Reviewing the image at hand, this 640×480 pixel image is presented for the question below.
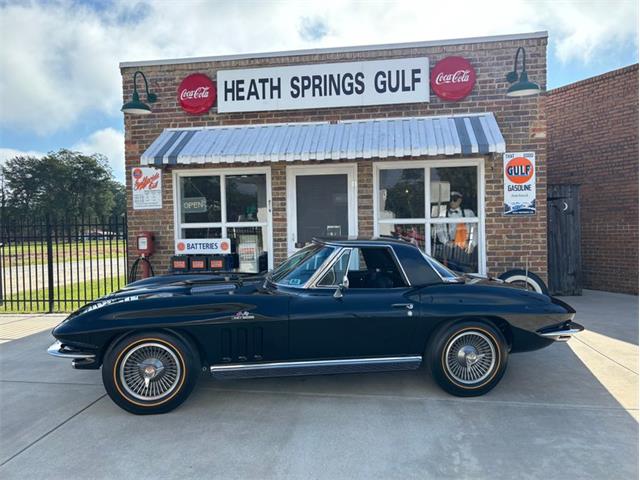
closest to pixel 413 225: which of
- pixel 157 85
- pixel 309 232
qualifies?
pixel 309 232

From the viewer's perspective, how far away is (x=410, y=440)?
127 inches

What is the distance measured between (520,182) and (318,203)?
3.37m

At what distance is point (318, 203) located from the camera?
25.4 feet

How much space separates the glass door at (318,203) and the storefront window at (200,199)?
54.6 inches

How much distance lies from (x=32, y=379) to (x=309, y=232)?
4.55 m

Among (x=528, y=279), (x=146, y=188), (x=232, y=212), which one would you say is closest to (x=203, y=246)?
(x=232, y=212)

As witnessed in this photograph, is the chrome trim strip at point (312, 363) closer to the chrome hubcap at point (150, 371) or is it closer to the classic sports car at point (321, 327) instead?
the classic sports car at point (321, 327)

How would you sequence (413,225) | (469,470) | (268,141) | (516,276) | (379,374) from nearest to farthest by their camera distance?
1. (469,470)
2. (379,374)
3. (516,276)
4. (268,141)
5. (413,225)

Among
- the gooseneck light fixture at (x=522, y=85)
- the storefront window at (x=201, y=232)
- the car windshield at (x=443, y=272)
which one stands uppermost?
the gooseneck light fixture at (x=522, y=85)

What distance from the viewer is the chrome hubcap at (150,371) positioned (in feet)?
12.2

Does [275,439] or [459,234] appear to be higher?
[459,234]

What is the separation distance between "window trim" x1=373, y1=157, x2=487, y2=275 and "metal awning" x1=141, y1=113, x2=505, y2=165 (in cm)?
66

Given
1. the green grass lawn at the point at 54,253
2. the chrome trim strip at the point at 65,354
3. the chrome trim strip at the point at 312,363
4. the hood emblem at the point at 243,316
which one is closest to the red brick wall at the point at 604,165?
the chrome trim strip at the point at 312,363

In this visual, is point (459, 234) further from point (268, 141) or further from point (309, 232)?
point (268, 141)
